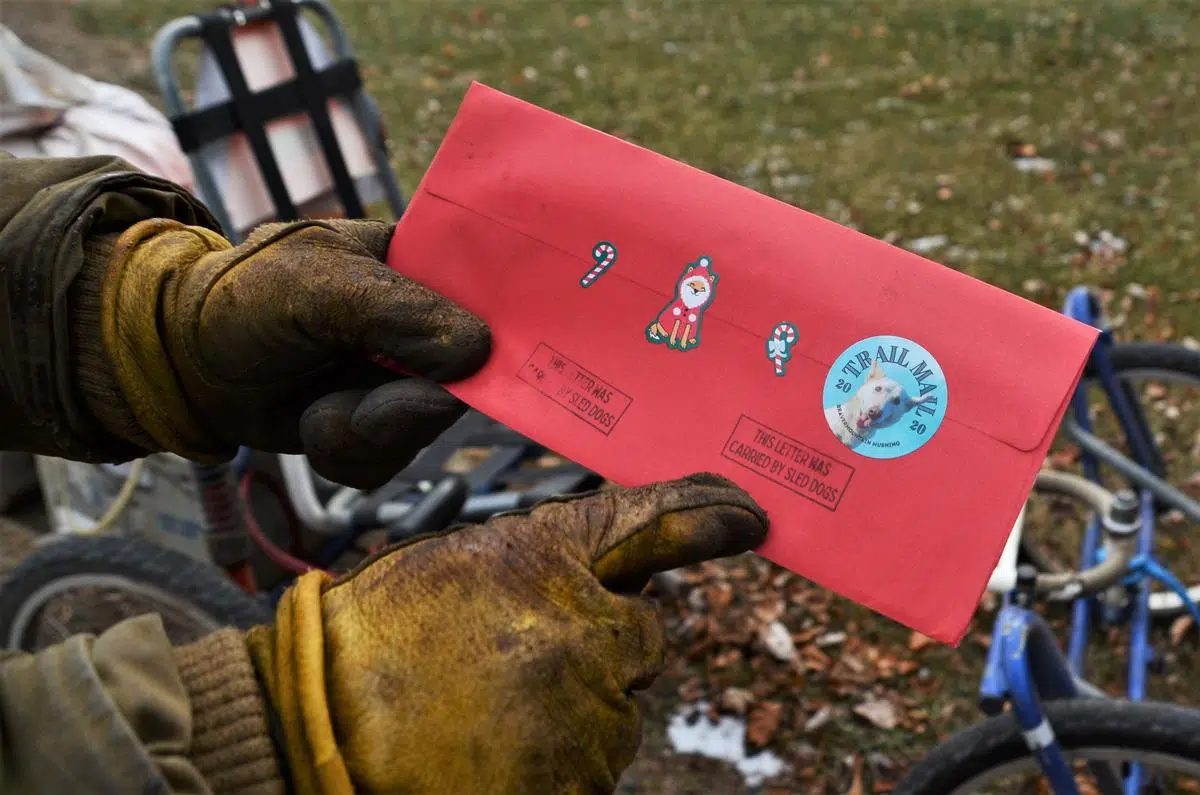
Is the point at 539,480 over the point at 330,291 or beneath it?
beneath

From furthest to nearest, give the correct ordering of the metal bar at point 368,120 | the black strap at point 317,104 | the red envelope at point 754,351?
1. the metal bar at point 368,120
2. the black strap at point 317,104
3. the red envelope at point 754,351

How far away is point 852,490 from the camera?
1256 mm

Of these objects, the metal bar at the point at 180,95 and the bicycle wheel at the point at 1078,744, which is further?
the metal bar at the point at 180,95

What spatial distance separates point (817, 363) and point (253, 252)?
2.79 feet

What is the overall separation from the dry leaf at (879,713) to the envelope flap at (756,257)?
6.48ft

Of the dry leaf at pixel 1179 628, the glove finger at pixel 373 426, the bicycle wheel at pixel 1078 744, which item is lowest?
the dry leaf at pixel 1179 628

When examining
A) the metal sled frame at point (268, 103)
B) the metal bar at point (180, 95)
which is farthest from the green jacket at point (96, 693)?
the metal sled frame at point (268, 103)

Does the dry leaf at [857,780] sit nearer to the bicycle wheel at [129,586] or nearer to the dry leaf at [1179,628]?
the dry leaf at [1179,628]

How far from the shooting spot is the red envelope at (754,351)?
4.07 ft

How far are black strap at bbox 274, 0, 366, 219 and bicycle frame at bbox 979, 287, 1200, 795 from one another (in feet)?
7.74

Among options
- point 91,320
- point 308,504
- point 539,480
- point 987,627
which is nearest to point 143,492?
point 308,504

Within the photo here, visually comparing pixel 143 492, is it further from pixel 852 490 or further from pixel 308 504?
pixel 852 490

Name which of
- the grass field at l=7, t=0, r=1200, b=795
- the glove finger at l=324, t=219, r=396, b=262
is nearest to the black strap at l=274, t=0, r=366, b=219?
the glove finger at l=324, t=219, r=396, b=262

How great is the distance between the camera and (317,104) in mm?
3084
